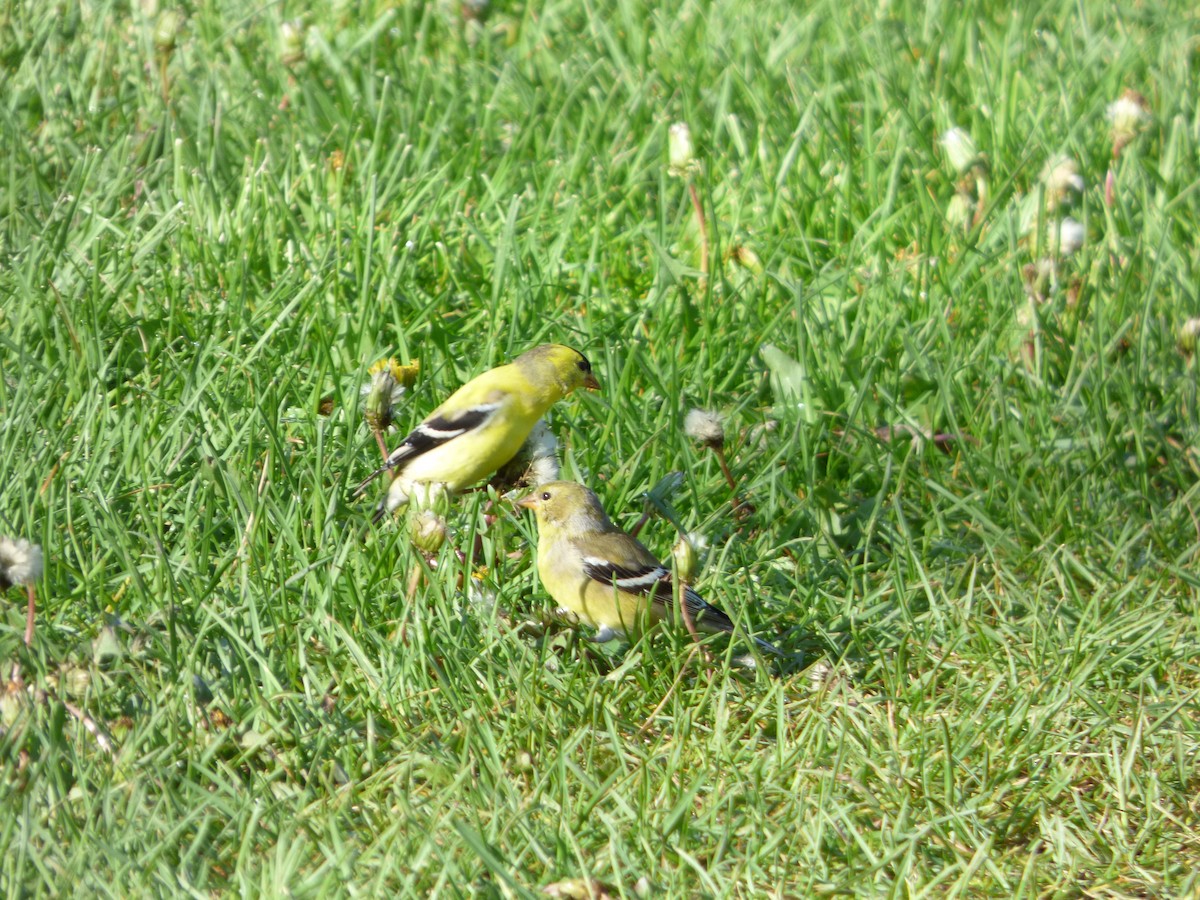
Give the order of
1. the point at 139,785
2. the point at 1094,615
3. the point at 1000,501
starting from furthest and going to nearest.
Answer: the point at 1000,501 < the point at 1094,615 < the point at 139,785

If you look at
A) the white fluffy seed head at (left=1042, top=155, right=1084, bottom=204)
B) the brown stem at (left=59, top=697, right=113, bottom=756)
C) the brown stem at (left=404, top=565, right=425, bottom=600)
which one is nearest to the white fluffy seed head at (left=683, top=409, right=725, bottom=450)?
the brown stem at (left=404, top=565, right=425, bottom=600)

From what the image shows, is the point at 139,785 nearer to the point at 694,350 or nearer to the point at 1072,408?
the point at 694,350

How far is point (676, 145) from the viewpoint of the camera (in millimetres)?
4773

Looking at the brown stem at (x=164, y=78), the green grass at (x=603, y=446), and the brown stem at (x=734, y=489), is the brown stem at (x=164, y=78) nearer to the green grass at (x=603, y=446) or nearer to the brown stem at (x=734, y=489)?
the green grass at (x=603, y=446)

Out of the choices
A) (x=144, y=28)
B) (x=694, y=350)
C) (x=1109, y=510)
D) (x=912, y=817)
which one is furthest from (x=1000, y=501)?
(x=144, y=28)

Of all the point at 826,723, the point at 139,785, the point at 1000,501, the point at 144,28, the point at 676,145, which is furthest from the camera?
the point at 144,28

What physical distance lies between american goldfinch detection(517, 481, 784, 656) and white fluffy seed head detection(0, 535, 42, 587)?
1.22 meters

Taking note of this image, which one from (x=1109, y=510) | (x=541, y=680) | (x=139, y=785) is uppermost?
(x=139, y=785)

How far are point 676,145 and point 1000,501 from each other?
1.68 metres

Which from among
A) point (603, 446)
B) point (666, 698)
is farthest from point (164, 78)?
point (666, 698)

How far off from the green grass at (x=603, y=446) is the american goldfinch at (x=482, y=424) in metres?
0.13

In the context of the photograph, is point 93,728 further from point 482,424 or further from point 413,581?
point 482,424

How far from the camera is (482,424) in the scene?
3.81m

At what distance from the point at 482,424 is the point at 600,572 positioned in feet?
2.18
